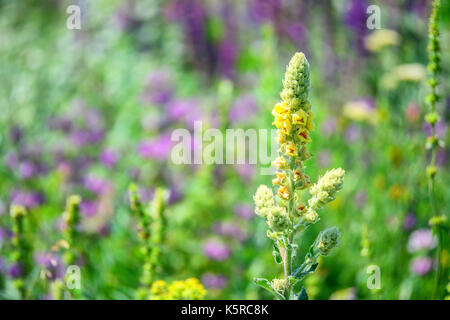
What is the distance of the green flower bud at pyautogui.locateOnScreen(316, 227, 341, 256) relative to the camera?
3.21 ft

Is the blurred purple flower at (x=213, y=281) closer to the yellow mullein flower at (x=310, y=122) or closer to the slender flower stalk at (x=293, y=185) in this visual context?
the slender flower stalk at (x=293, y=185)

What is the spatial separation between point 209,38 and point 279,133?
9.78ft

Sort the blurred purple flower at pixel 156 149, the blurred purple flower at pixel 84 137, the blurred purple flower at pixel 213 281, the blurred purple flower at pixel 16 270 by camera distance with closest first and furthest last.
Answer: the blurred purple flower at pixel 16 270, the blurred purple flower at pixel 213 281, the blurred purple flower at pixel 156 149, the blurred purple flower at pixel 84 137

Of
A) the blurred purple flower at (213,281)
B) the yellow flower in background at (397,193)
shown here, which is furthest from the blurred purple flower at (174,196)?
the yellow flower in background at (397,193)

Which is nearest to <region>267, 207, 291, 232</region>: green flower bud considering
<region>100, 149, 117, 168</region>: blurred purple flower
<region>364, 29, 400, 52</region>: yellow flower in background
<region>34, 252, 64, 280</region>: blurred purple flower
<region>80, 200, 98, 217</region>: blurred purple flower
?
<region>34, 252, 64, 280</region>: blurred purple flower

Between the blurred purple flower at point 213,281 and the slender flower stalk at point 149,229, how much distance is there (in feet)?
1.66

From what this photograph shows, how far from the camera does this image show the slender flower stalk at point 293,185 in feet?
3.08

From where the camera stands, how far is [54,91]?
3.11 metres

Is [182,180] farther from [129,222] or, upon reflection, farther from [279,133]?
[279,133]

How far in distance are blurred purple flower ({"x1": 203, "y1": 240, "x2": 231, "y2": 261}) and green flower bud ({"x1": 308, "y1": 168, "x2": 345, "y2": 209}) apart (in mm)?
1123

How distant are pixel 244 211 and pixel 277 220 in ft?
4.20

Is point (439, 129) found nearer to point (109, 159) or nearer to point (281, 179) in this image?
point (109, 159)

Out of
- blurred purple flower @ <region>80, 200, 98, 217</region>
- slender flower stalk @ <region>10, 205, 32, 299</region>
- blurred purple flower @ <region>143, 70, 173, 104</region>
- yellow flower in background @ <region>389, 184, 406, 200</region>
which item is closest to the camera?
slender flower stalk @ <region>10, 205, 32, 299</region>

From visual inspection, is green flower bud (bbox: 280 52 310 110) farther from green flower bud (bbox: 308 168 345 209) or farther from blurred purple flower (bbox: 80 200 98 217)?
blurred purple flower (bbox: 80 200 98 217)
